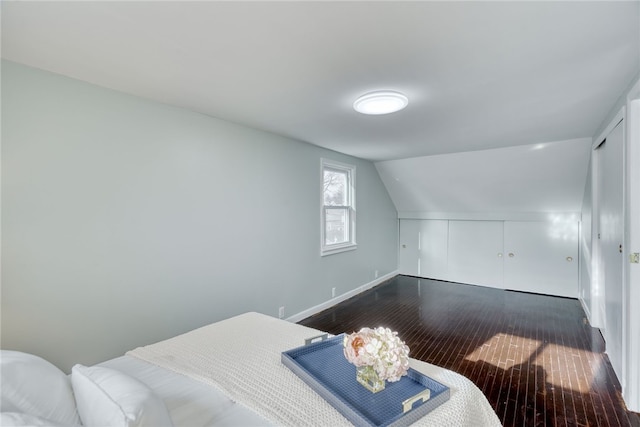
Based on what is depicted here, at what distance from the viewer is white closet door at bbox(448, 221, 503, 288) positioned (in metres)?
5.45

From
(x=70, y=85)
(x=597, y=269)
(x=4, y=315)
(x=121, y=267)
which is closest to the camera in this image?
(x=4, y=315)

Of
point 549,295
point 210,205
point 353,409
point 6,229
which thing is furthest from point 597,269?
point 6,229

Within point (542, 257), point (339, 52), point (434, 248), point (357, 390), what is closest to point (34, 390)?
point (357, 390)

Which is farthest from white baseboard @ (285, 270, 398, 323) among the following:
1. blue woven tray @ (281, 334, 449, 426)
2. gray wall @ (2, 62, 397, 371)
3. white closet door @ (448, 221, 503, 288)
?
blue woven tray @ (281, 334, 449, 426)

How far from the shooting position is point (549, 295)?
16.2 feet

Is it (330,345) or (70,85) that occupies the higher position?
(70,85)

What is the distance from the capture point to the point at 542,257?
5.02 meters

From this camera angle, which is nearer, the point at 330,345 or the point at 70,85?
the point at 330,345

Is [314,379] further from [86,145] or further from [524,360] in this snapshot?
[524,360]

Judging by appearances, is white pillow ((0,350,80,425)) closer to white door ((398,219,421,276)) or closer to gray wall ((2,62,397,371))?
gray wall ((2,62,397,371))

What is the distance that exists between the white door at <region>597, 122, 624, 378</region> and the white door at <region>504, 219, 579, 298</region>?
187 cm

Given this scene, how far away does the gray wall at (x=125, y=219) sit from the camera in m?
1.87

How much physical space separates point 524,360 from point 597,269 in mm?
1821

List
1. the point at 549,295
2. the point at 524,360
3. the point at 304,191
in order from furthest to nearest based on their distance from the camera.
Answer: the point at 549,295 < the point at 304,191 < the point at 524,360
